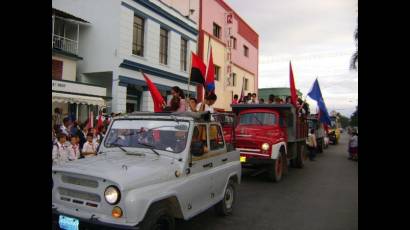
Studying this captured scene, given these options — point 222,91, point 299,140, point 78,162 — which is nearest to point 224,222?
point 78,162

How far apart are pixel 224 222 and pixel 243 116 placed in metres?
5.67

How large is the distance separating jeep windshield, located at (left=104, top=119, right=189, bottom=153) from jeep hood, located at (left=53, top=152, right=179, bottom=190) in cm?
23

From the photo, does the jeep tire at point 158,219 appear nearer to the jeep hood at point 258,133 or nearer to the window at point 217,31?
the jeep hood at point 258,133

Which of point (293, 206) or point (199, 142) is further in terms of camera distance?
point (293, 206)

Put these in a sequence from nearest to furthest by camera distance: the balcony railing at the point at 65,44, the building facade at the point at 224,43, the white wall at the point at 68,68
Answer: the white wall at the point at 68,68 < the balcony railing at the point at 65,44 < the building facade at the point at 224,43

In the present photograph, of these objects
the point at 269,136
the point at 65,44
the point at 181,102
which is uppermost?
the point at 65,44

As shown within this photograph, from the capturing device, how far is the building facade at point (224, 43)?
899 inches

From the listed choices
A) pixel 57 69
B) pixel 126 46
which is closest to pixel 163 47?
pixel 126 46

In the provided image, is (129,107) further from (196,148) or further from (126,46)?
(196,148)

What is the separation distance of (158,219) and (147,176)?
510 mm

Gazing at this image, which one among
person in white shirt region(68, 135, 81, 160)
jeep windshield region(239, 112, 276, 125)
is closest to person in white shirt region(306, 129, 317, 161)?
jeep windshield region(239, 112, 276, 125)

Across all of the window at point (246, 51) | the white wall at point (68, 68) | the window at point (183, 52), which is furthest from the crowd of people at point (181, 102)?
the window at point (246, 51)

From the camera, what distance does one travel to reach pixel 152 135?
16.2 ft

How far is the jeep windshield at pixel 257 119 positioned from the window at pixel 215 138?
492cm
